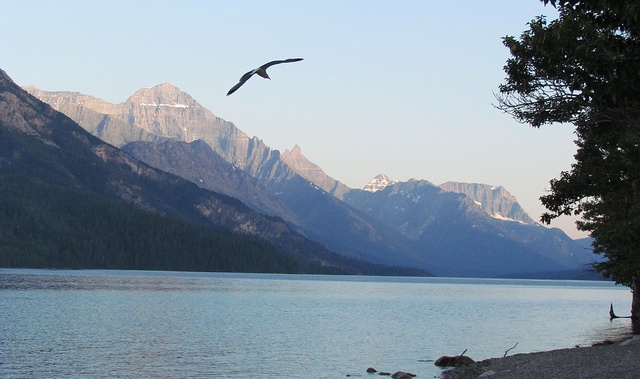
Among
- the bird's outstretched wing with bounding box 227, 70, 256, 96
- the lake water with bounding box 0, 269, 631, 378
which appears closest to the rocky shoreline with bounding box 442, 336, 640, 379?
the lake water with bounding box 0, 269, 631, 378

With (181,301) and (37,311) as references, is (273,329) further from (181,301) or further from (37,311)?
(181,301)

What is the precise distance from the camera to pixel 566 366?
47406mm

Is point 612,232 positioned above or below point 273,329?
above

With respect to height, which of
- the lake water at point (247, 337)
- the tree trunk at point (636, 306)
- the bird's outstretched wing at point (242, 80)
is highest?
the bird's outstretched wing at point (242, 80)

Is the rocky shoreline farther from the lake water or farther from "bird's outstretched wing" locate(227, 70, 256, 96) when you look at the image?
"bird's outstretched wing" locate(227, 70, 256, 96)

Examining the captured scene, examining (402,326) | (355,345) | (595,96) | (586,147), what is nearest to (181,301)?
(402,326)

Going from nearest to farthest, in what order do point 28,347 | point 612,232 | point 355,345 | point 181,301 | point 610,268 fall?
point 612,232
point 610,268
point 28,347
point 355,345
point 181,301

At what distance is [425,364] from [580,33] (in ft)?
121

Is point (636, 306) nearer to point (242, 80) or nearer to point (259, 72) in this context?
point (259, 72)

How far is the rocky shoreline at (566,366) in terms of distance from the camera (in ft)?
137

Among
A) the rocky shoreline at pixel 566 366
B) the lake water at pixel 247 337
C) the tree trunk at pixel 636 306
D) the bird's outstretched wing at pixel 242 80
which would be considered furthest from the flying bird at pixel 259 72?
the tree trunk at pixel 636 306

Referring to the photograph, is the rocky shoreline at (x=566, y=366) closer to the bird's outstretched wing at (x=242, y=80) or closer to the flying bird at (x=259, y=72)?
the flying bird at (x=259, y=72)

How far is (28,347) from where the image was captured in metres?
70.9

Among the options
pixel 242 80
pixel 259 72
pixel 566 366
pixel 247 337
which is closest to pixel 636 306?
pixel 566 366
